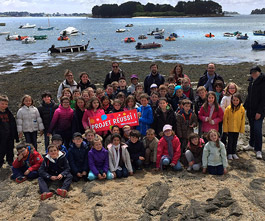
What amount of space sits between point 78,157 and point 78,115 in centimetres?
160

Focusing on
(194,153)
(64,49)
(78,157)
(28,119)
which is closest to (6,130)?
(28,119)

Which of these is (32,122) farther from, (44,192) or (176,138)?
(176,138)

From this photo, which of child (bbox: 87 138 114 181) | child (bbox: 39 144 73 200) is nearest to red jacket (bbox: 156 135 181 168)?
child (bbox: 87 138 114 181)

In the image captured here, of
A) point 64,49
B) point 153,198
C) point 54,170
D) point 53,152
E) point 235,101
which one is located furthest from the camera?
point 64,49

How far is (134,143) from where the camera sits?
7523 millimetres

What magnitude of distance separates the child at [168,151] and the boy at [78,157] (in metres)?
2.09

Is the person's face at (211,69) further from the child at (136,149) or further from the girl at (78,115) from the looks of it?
the girl at (78,115)

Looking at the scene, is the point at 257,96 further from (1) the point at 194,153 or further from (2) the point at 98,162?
(2) the point at 98,162

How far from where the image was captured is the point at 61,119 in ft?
26.5

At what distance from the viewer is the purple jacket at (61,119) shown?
8.01 m

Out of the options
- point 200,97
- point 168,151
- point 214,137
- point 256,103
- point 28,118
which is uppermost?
point 200,97

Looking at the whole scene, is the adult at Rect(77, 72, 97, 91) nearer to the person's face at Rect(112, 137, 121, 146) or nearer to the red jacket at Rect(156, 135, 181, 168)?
the person's face at Rect(112, 137, 121, 146)

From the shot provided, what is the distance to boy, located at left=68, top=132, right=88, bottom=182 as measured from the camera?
710 cm

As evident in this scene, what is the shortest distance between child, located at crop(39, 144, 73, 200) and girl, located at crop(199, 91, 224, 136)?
432 cm
